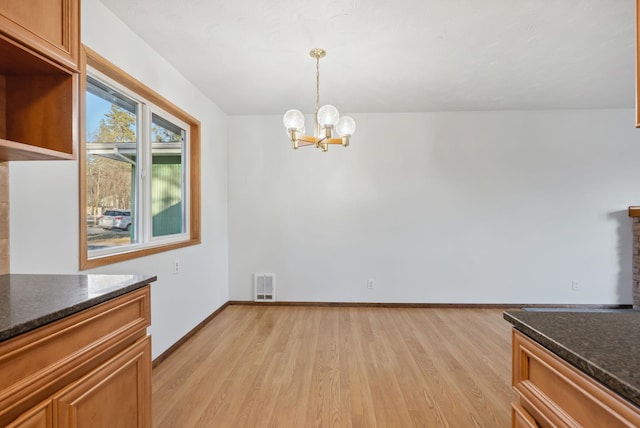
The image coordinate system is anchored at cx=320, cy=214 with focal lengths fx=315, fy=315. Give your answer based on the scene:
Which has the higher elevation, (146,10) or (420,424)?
(146,10)

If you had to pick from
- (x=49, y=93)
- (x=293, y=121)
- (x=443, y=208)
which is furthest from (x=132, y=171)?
(x=443, y=208)

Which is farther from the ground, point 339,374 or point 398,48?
point 398,48

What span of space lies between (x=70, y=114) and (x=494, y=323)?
4.07 meters

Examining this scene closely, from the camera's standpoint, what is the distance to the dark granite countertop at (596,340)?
61cm

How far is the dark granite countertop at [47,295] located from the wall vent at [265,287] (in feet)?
9.28

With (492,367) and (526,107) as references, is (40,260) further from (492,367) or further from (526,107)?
(526,107)

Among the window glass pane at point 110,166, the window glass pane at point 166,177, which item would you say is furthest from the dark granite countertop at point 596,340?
the window glass pane at point 166,177

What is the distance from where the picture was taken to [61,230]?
5.64 feet

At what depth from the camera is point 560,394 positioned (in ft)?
2.53

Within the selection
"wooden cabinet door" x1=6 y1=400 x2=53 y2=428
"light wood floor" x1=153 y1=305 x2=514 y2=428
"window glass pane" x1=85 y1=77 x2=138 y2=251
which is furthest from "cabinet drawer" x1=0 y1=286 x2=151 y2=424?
"window glass pane" x1=85 y1=77 x2=138 y2=251

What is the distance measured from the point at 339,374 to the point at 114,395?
1618 millimetres

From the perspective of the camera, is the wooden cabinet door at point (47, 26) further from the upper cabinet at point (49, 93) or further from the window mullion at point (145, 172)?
the window mullion at point (145, 172)

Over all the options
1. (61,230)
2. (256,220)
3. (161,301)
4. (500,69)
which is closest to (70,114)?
(61,230)

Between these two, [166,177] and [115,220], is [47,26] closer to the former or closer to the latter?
[115,220]
